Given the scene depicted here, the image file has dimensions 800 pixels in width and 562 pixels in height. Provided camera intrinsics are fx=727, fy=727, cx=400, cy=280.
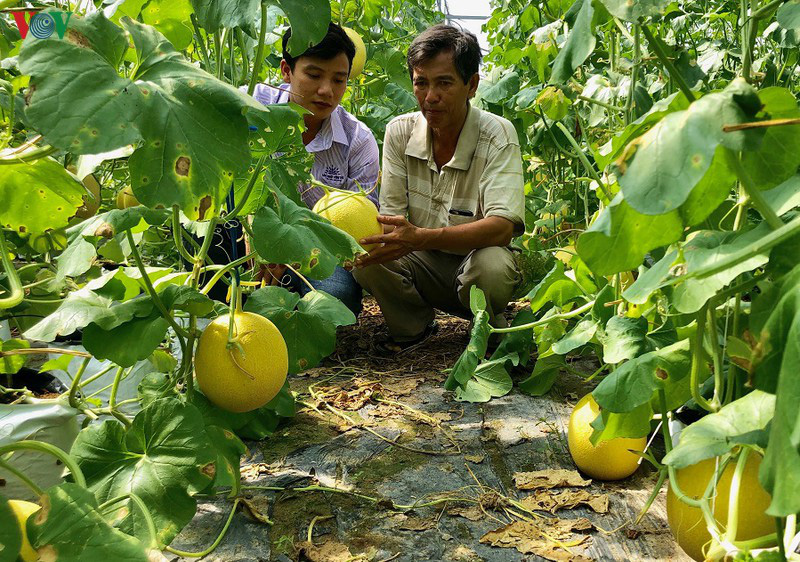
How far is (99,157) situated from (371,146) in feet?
6.85

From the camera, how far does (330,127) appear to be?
3188 mm

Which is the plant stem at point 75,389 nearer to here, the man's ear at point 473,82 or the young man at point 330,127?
the young man at point 330,127

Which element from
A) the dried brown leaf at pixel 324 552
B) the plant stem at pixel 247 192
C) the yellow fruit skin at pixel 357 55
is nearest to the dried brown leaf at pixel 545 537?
the dried brown leaf at pixel 324 552

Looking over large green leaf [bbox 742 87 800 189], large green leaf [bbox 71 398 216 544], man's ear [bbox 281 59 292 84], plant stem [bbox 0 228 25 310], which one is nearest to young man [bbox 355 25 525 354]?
man's ear [bbox 281 59 292 84]

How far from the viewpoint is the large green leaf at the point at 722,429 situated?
94 centimetres

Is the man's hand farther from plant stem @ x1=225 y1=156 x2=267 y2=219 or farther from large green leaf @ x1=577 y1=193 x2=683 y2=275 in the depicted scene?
large green leaf @ x1=577 y1=193 x2=683 y2=275

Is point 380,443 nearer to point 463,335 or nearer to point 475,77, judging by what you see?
point 463,335

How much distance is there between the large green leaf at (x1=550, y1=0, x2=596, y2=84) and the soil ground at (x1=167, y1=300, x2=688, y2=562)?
0.99 m

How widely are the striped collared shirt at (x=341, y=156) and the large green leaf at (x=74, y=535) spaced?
7.84ft

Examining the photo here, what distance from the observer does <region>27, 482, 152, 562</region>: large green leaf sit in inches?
32.5

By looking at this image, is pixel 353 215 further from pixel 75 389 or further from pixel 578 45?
pixel 578 45

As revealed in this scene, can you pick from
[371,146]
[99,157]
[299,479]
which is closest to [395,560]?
[299,479]

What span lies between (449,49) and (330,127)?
62cm

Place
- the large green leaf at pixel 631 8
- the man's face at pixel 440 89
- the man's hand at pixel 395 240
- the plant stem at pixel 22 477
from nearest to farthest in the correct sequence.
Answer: the plant stem at pixel 22 477 < the large green leaf at pixel 631 8 < the man's hand at pixel 395 240 < the man's face at pixel 440 89
